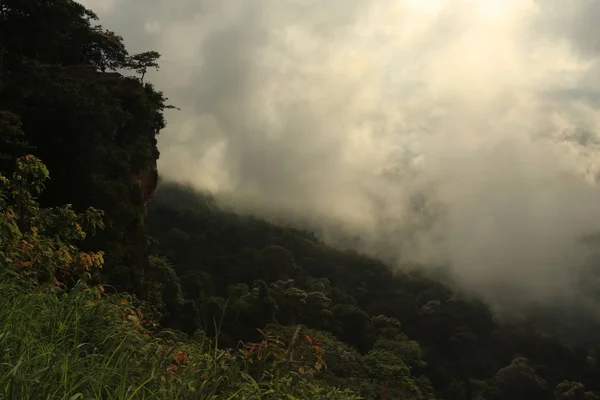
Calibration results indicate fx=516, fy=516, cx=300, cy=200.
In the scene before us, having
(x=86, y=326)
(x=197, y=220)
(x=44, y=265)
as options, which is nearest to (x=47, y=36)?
(x=44, y=265)

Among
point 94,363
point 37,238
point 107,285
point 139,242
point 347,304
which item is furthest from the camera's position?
point 347,304

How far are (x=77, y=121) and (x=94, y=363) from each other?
11948mm

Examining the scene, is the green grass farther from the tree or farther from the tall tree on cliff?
the tree

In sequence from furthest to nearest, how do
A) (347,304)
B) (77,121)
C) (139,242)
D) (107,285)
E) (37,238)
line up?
(347,304), (139,242), (77,121), (37,238), (107,285)

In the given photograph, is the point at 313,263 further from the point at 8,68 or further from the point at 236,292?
the point at 8,68

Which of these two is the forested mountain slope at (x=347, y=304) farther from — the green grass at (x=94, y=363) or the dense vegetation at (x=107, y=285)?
the green grass at (x=94, y=363)

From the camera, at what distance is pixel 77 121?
13883mm

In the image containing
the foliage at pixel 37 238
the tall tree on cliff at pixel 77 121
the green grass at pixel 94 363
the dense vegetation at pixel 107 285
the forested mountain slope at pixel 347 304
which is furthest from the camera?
the forested mountain slope at pixel 347 304

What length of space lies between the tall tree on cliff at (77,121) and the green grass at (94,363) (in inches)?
282

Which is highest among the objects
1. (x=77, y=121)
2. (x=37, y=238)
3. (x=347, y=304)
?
(x=77, y=121)

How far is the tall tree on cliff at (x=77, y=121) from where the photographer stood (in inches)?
530

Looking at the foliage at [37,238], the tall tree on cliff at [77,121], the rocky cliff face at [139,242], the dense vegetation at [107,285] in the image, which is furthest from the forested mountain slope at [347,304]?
the foliage at [37,238]

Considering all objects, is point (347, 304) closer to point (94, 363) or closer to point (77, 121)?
point (77, 121)

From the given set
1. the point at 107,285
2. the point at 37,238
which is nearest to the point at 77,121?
the point at 37,238
